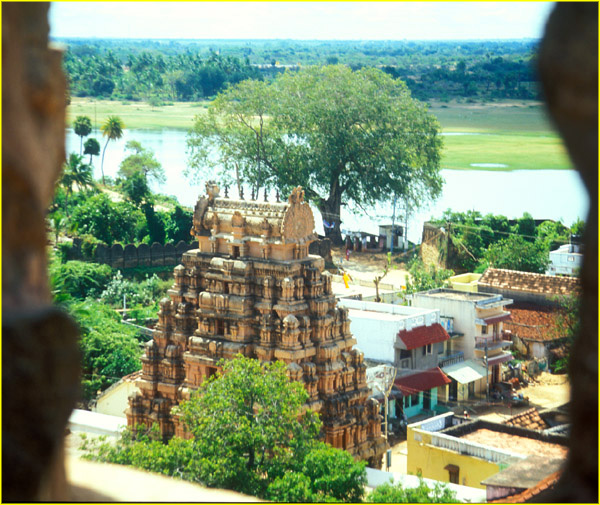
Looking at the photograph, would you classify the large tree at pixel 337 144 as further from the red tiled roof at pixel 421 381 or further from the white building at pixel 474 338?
the red tiled roof at pixel 421 381

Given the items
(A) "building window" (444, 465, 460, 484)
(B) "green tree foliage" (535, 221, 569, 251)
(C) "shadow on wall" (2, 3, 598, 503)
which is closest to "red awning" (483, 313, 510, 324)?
(A) "building window" (444, 465, 460, 484)

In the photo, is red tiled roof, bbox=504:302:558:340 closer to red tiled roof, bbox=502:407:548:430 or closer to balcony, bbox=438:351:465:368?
balcony, bbox=438:351:465:368

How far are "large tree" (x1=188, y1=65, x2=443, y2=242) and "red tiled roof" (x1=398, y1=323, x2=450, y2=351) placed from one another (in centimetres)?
2936

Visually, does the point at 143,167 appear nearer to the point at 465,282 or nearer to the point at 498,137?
the point at 465,282

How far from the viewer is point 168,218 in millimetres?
62500

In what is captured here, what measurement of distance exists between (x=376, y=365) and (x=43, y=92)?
31.9 metres

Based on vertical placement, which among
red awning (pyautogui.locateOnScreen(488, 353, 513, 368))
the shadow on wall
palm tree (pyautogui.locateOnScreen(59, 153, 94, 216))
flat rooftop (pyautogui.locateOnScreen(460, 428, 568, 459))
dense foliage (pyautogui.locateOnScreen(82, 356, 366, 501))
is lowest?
red awning (pyautogui.locateOnScreen(488, 353, 513, 368))

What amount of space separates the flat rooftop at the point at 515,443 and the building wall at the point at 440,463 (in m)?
0.79

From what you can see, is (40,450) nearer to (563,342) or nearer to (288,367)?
(288,367)

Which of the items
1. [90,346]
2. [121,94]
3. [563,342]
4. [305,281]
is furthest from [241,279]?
[121,94]

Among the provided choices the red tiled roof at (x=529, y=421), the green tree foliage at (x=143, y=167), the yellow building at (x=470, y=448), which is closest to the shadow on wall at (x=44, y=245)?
the yellow building at (x=470, y=448)

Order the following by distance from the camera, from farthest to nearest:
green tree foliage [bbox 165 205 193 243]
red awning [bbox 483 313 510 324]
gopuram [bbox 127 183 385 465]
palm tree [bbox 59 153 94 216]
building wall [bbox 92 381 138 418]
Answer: green tree foliage [bbox 165 205 193 243] < palm tree [bbox 59 153 94 216] < red awning [bbox 483 313 510 324] < building wall [bbox 92 381 138 418] < gopuram [bbox 127 183 385 465]

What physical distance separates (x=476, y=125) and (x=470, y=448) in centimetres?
11371

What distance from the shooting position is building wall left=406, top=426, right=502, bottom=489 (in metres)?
23.1
